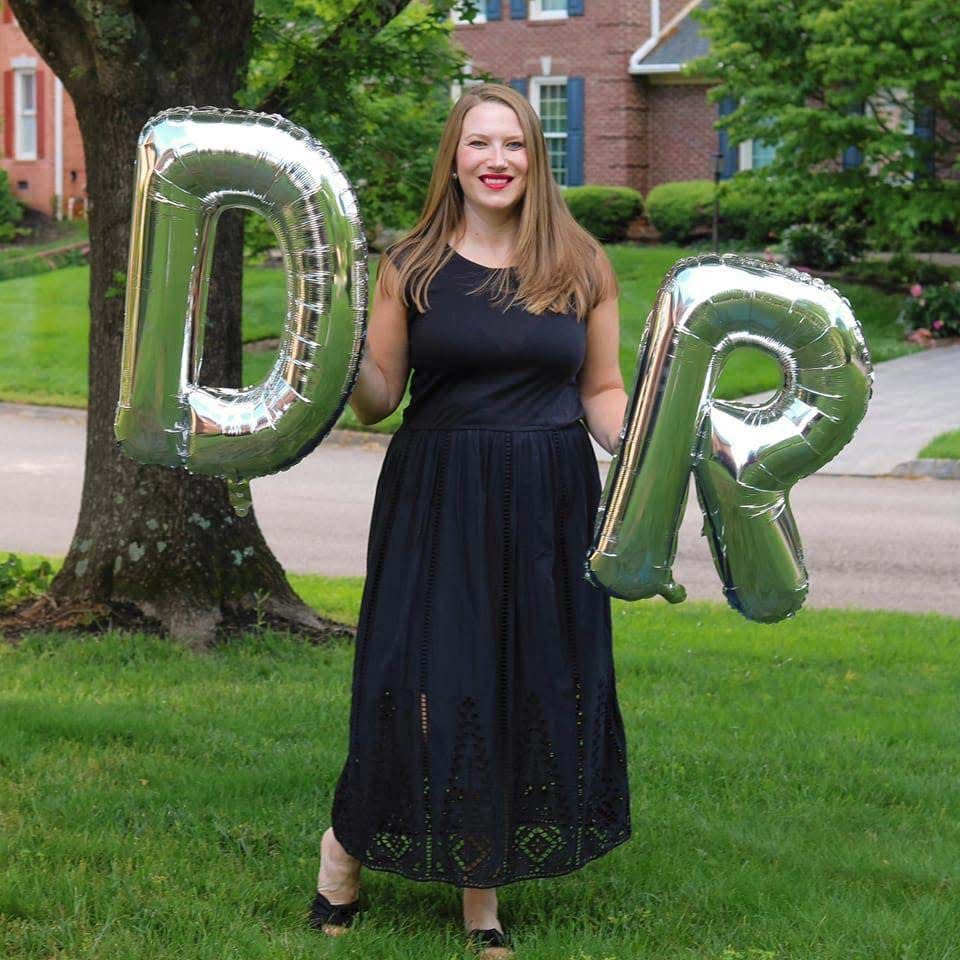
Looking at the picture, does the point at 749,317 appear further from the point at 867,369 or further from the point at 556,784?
the point at 556,784

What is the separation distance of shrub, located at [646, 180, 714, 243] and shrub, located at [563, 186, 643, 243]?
1.86ft

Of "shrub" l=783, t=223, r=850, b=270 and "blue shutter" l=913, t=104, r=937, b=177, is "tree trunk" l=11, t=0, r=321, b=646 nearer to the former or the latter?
"blue shutter" l=913, t=104, r=937, b=177

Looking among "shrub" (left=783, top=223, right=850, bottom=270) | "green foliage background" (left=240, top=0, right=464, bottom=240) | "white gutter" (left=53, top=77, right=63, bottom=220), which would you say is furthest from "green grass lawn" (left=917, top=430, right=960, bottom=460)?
"white gutter" (left=53, top=77, right=63, bottom=220)

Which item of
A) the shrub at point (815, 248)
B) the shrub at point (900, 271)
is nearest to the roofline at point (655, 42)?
the shrub at point (815, 248)

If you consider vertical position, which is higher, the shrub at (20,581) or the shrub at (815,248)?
the shrub at (815,248)

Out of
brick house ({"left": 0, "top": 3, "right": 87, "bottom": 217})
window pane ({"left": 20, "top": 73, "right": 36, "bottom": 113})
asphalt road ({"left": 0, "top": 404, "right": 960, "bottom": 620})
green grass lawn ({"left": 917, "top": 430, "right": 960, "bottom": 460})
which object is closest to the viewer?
asphalt road ({"left": 0, "top": 404, "right": 960, "bottom": 620})

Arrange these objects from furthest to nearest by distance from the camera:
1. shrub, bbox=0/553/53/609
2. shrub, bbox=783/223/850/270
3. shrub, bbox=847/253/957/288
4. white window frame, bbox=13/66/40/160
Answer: white window frame, bbox=13/66/40/160 < shrub, bbox=783/223/850/270 < shrub, bbox=847/253/957/288 < shrub, bbox=0/553/53/609

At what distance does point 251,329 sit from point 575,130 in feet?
35.5

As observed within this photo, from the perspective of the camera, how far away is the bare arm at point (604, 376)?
357cm

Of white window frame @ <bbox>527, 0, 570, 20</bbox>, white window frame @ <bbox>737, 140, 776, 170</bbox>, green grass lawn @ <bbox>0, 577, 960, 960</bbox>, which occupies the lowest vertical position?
green grass lawn @ <bbox>0, 577, 960, 960</bbox>

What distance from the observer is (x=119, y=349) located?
635cm

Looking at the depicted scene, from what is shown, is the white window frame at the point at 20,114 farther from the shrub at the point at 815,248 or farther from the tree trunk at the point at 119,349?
the tree trunk at the point at 119,349

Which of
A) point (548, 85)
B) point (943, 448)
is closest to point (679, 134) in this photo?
point (548, 85)

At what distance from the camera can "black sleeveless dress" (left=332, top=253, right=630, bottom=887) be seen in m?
3.40
